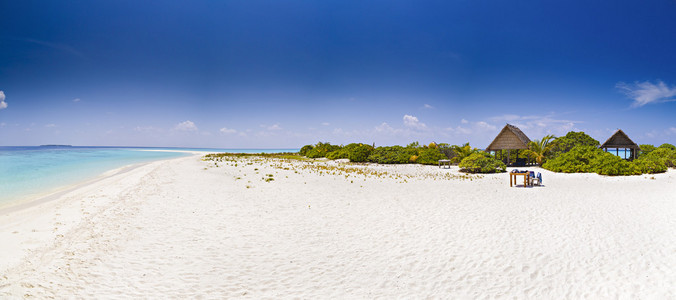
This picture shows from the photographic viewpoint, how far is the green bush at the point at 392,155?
3048cm

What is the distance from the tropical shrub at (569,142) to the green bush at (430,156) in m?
8.92

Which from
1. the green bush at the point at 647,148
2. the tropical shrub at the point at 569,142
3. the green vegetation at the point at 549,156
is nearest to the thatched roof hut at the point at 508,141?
the green vegetation at the point at 549,156

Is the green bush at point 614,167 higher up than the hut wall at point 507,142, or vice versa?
the hut wall at point 507,142

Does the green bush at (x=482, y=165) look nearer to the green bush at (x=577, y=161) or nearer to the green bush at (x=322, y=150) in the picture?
the green bush at (x=577, y=161)

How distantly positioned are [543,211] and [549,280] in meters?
5.15

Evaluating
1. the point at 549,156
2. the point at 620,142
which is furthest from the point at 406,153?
the point at 620,142

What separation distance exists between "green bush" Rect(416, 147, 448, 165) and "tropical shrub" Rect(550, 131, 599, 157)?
892 cm

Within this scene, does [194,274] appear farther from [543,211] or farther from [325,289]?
[543,211]

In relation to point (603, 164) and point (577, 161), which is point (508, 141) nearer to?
point (577, 161)

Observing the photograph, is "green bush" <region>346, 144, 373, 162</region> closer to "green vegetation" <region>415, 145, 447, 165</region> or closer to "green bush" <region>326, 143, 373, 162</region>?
"green bush" <region>326, 143, 373, 162</region>

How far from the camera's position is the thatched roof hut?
26234mm

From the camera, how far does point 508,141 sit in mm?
26703

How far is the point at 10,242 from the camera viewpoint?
22.3 feet

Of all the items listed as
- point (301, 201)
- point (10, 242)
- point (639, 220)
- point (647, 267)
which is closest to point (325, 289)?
point (647, 267)
